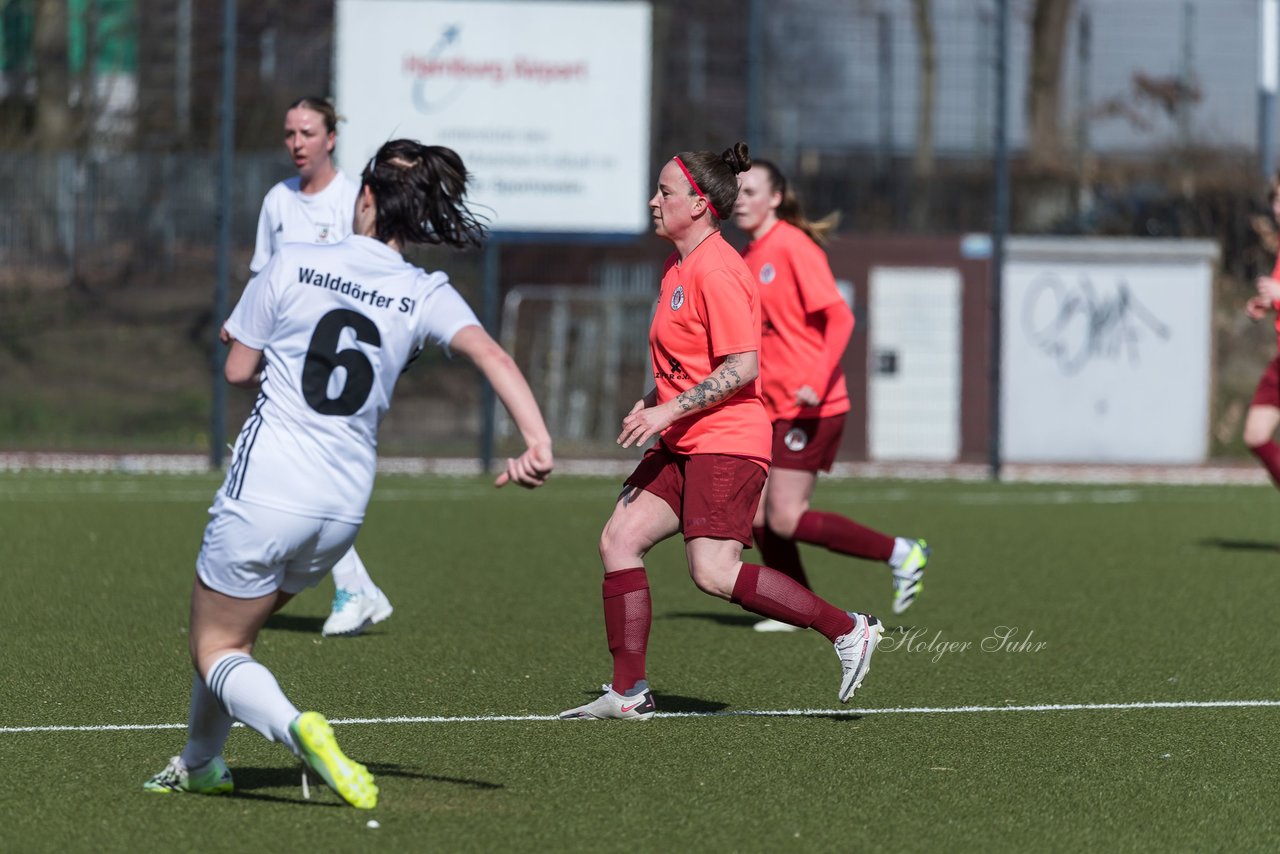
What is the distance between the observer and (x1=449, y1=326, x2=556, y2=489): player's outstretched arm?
4.68m

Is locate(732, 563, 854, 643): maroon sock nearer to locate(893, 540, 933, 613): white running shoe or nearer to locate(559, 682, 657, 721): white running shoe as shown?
locate(559, 682, 657, 721): white running shoe

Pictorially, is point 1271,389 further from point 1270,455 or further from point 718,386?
point 718,386

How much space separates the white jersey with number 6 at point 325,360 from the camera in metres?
4.65

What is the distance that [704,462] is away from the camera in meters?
6.25

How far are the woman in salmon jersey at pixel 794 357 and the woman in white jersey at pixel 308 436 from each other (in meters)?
3.60

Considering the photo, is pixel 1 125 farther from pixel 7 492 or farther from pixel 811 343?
pixel 811 343

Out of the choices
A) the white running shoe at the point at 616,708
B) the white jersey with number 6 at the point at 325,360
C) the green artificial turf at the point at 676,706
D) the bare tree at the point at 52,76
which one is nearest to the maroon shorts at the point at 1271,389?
the green artificial turf at the point at 676,706

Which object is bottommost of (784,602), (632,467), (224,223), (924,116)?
(784,602)

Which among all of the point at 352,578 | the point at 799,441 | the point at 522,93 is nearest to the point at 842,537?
the point at 799,441

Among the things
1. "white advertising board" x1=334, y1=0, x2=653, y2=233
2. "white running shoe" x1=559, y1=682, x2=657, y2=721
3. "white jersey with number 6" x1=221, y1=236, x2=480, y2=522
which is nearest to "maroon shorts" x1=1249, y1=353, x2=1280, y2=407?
"white running shoe" x1=559, y1=682, x2=657, y2=721

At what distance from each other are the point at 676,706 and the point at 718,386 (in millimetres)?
1194

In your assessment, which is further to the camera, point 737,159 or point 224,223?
point 224,223

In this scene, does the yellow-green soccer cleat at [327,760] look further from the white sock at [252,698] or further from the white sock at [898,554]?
the white sock at [898,554]

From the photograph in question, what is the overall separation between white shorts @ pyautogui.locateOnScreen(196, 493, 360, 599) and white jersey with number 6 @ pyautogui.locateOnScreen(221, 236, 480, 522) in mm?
31
